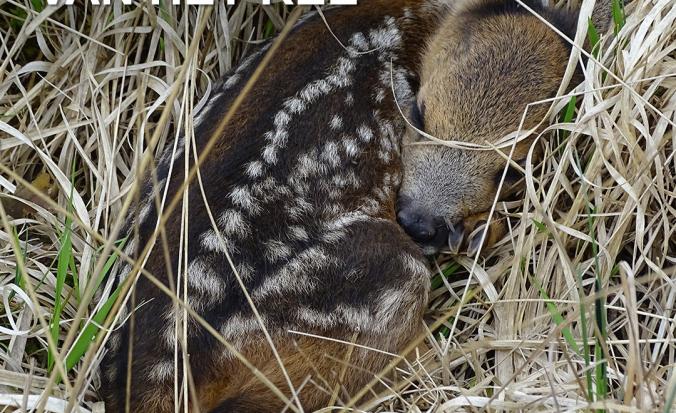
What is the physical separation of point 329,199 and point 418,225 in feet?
1.38

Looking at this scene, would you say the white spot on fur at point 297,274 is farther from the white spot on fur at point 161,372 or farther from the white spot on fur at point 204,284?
the white spot on fur at point 161,372

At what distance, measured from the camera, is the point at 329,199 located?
3.79 meters

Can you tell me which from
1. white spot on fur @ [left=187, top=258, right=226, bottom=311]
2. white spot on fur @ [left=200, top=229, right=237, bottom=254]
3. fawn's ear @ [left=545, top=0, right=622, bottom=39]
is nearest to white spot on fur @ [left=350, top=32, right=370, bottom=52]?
fawn's ear @ [left=545, top=0, right=622, bottom=39]

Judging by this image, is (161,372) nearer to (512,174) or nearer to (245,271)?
(245,271)

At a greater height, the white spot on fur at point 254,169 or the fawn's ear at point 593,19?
the fawn's ear at point 593,19

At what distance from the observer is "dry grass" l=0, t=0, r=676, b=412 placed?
3.34 metres

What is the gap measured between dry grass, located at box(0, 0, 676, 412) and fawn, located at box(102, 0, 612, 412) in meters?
0.18

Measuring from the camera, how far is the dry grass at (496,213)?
10.9 ft

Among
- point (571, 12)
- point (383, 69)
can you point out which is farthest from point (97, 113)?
point (571, 12)

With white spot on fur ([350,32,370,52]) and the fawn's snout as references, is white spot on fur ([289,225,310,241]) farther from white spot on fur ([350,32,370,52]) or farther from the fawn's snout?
white spot on fur ([350,32,370,52])

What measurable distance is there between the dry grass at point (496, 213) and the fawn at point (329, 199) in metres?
0.18

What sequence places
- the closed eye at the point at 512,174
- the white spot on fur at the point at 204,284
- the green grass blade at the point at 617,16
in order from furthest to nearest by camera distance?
the closed eye at the point at 512,174 < the green grass blade at the point at 617,16 < the white spot on fur at the point at 204,284

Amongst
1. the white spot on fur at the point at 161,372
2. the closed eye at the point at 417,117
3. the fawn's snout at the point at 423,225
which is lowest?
the fawn's snout at the point at 423,225

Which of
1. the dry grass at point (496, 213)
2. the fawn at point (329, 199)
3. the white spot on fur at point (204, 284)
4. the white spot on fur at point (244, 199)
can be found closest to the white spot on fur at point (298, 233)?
the fawn at point (329, 199)
